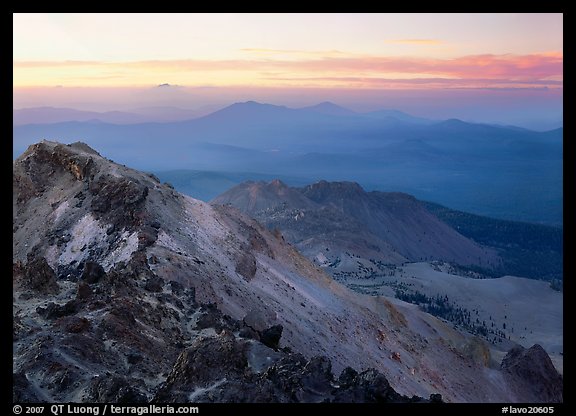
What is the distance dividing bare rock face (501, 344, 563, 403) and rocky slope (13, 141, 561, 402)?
0.70ft

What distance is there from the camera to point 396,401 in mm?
15547

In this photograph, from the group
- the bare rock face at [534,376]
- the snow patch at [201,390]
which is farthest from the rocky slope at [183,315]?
the bare rock face at [534,376]

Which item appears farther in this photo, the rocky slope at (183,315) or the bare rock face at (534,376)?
the bare rock face at (534,376)

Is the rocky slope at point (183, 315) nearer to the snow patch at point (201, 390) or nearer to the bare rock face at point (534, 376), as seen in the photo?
the snow patch at point (201, 390)

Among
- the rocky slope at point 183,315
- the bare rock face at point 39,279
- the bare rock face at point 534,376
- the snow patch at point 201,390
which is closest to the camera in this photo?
the snow patch at point 201,390

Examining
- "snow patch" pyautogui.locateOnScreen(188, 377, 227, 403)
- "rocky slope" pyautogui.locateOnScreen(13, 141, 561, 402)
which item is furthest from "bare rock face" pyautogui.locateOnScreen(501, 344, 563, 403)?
"snow patch" pyautogui.locateOnScreen(188, 377, 227, 403)

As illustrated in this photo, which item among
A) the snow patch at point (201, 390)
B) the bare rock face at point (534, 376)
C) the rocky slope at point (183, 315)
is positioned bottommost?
the bare rock face at point (534, 376)

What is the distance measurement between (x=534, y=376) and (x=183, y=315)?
41.9 metres

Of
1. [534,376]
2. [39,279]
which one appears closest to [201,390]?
[39,279]

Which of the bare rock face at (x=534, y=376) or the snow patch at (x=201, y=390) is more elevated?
the snow patch at (x=201, y=390)

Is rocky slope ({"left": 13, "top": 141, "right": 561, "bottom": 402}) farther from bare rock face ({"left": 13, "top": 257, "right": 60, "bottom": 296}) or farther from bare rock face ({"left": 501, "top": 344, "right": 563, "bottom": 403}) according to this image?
bare rock face ({"left": 501, "top": 344, "right": 563, "bottom": 403})

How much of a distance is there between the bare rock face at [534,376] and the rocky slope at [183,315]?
0.21 metres

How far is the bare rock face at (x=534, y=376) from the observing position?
171ft

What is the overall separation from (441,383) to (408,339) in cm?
624
